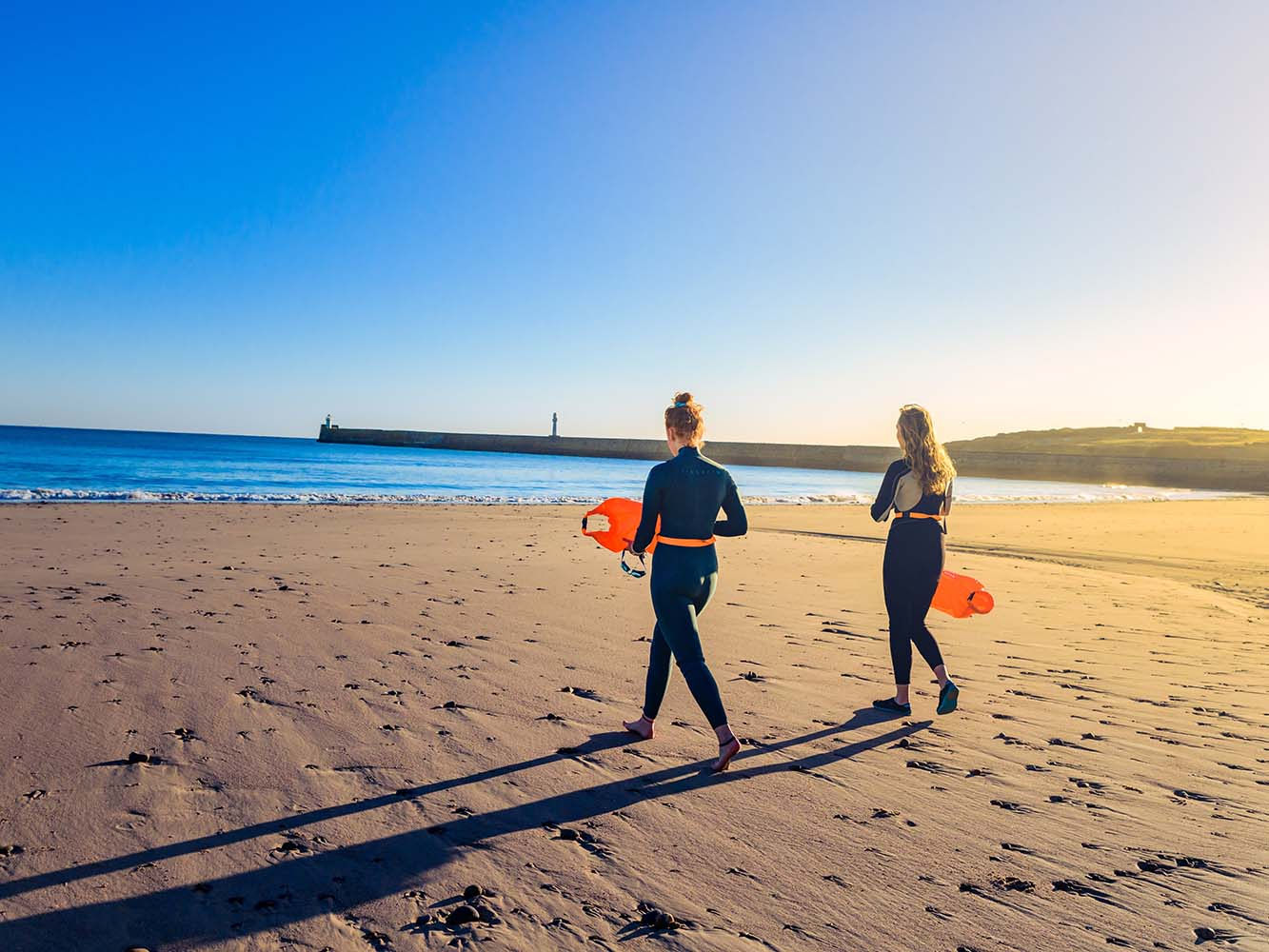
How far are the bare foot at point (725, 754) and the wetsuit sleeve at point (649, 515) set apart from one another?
1154mm

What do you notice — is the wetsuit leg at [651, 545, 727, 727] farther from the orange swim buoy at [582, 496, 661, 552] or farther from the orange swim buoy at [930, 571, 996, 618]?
the orange swim buoy at [930, 571, 996, 618]

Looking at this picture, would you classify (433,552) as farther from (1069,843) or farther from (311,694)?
(1069,843)

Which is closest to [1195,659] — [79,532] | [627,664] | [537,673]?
[627,664]

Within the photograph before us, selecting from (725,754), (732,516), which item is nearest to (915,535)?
(732,516)

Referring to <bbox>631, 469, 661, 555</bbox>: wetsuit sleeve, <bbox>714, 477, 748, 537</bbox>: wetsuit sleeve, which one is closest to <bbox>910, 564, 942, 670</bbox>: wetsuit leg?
<bbox>714, 477, 748, 537</bbox>: wetsuit sleeve

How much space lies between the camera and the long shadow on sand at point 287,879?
104 inches

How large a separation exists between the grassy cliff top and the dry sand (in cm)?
7644

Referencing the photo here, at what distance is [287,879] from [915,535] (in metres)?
4.26

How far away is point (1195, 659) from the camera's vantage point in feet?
23.5

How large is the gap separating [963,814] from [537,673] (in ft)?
10.5

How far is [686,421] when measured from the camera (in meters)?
4.54

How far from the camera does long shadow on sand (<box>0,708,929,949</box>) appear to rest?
2.64 m

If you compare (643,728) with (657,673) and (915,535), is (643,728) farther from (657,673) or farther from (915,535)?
(915,535)

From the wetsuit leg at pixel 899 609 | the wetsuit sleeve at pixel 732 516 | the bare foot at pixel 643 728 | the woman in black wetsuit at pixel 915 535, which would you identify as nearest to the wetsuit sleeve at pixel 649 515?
the wetsuit sleeve at pixel 732 516
